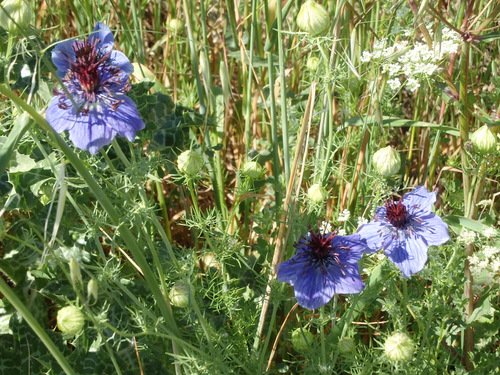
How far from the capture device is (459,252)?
849 mm

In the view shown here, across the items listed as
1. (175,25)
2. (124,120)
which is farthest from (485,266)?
(175,25)

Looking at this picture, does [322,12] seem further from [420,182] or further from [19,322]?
[19,322]

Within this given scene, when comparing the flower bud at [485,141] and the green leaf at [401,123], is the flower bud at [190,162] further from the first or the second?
the flower bud at [485,141]

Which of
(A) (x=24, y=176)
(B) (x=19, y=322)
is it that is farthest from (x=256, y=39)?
(B) (x=19, y=322)

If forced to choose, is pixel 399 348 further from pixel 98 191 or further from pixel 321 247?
pixel 98 191

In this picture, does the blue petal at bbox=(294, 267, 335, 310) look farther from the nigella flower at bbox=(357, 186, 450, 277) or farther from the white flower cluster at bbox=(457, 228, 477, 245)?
the white flower cluster at bbox=(457, 228, 477, 245)

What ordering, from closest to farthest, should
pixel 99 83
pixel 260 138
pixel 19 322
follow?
pixel 99 83
pixel 19 322
pixel 260 138

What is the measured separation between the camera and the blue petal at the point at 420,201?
83 cm

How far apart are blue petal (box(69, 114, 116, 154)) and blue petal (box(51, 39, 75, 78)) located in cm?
12

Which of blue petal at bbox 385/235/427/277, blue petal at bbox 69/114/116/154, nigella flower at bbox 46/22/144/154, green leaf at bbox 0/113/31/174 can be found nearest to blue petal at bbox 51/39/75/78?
nigella flower at bbox 46/22/144/154

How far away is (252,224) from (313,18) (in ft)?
1.79

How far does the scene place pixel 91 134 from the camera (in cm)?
66

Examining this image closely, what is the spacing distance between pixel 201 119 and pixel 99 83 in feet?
1.19

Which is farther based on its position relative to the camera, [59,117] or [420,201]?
[420,201]
